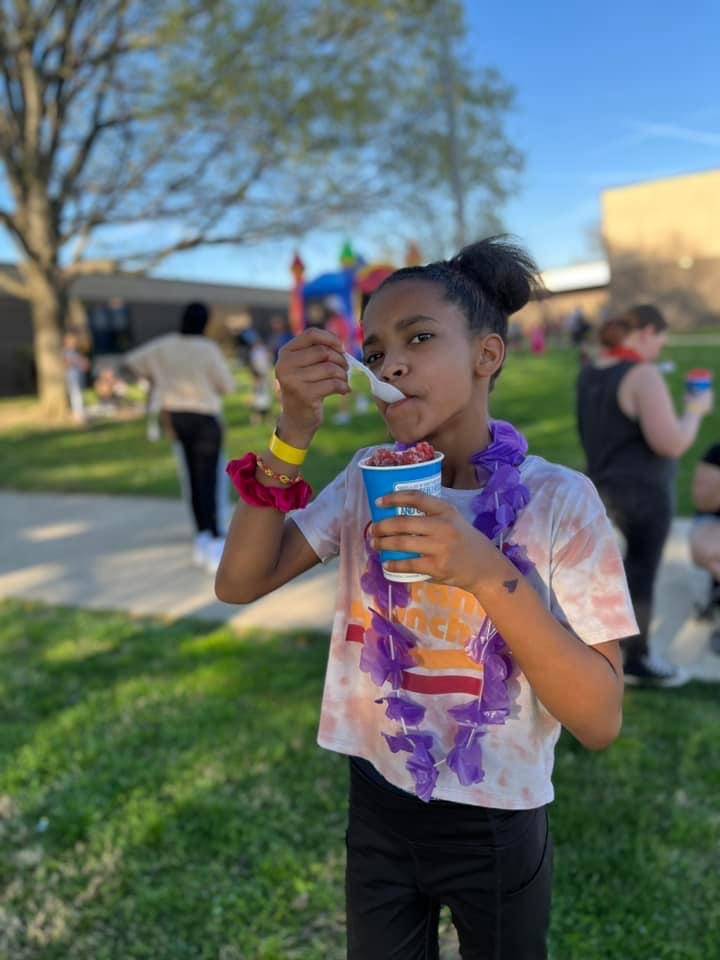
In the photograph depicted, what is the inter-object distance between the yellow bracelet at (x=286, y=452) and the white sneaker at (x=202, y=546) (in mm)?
4478

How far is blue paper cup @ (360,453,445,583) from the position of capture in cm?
117

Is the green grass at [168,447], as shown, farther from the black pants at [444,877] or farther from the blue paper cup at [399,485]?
the blue paper cup at [399,485]

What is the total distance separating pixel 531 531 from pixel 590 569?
0.12 meters

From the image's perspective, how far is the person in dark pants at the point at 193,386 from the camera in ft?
18.0

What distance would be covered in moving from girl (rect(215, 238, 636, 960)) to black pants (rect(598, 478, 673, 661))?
7.09ft

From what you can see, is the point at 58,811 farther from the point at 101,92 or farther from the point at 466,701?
the point at 101,92

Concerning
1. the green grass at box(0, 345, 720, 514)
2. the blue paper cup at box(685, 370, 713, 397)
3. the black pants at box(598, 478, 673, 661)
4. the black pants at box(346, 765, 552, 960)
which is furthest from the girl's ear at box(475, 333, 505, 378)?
the green grass at box(0, 345, 720, 514)

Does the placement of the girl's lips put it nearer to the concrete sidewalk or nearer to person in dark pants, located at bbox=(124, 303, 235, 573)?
the concrete sidewalk

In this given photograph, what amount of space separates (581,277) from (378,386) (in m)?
68.3

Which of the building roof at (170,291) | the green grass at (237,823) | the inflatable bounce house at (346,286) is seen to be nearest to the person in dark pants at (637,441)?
the green grass at (237,823)

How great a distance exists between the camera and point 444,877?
1.50 meters

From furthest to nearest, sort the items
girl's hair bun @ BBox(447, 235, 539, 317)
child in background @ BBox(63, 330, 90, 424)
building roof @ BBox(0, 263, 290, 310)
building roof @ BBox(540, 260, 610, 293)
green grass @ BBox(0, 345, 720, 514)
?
1. building roof @ BBox(540, 260, 610, 293)
2. building roof @ BBox(0, 263, 290, 310)
3. child in background @ BBox(63, 330, 90, 424)
4. green grass @ BBox(0, 345, 720, 514)
5. girl's hair bun @ BBox(447, 235, 539, 317)

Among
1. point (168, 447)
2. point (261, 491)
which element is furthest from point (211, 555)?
point (168, 447)

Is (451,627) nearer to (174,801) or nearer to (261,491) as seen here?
(261,491)
